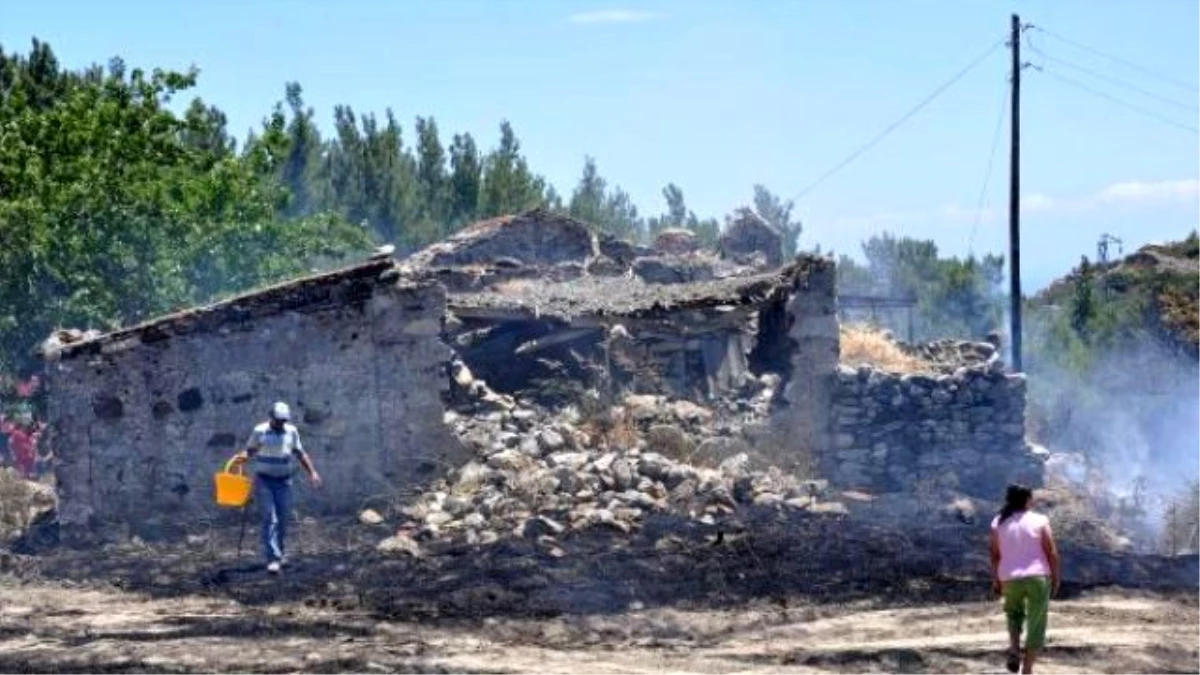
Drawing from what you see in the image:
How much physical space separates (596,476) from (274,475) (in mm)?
3697

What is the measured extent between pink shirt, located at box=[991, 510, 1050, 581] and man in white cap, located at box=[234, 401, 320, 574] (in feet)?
22.7

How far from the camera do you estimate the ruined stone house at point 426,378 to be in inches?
647

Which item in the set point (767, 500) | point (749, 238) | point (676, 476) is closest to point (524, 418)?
point (676, 476)

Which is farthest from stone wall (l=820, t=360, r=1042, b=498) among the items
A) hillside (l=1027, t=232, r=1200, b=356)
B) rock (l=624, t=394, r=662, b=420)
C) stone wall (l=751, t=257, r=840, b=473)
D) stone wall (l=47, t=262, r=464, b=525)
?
hillside (l=1027, t=232, r=1200, b=356)

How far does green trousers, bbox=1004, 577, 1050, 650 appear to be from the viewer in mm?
9320

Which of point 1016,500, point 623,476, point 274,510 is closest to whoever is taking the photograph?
point 1016,500

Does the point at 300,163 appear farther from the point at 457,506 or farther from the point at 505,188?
the point at 457,506

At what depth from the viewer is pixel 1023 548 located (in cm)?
944

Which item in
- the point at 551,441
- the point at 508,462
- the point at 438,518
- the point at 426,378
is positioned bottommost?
the point at 438,518

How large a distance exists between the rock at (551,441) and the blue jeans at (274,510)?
3.92 metres

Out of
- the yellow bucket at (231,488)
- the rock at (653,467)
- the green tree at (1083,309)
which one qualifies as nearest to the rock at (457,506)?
the rock at (653,467)

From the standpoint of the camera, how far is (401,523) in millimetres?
15953

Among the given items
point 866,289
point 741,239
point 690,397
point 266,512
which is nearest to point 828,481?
point 690,397

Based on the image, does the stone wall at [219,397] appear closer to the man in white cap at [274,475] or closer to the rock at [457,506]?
the rock at [457,506]
